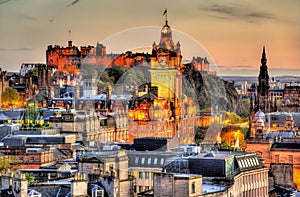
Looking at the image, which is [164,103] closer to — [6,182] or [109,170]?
Result: [109,170]

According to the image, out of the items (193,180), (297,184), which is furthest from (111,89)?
(193,180)

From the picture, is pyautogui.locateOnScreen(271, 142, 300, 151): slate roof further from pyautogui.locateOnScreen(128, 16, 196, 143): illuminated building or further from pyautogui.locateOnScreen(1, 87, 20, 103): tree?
pyautogui.locateOnScreen(1, 87, 20, 103): tree

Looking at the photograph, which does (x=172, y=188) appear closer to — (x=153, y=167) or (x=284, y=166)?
(x=153, y=167)

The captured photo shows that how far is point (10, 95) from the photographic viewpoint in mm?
57062

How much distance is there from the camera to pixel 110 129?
45844mm

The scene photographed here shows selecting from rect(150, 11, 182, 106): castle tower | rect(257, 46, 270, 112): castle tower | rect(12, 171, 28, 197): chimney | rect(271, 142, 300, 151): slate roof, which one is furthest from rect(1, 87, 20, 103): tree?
rect(12, 171, 28, 197): chimney

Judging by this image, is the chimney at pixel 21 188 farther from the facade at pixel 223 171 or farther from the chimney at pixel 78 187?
the facade at pixel 223 171

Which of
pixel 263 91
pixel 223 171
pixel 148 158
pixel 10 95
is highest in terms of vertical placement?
pixel 263 91

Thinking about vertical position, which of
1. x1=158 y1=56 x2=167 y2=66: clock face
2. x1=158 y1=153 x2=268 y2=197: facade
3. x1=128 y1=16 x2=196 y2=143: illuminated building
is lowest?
x1=158 y1=153 x2=268 y2=197: facade

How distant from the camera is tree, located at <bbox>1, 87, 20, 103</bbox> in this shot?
56.3m

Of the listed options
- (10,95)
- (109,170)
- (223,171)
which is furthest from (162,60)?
(109,170)

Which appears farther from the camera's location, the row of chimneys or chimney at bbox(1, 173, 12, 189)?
chimney at bbox(1, 173, 12, 189)

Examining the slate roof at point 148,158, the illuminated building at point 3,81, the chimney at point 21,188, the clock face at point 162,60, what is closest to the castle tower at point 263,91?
the clock face at point 162,60

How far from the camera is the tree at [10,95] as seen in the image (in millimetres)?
56312
